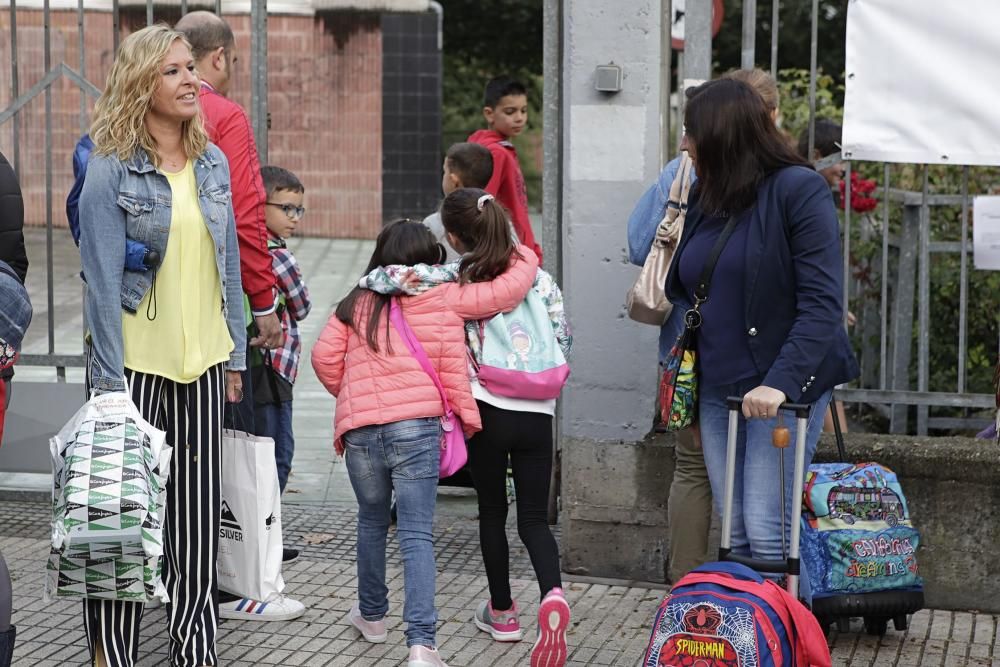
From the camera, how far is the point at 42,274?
37.9 ft

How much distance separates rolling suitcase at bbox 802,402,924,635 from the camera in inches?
180

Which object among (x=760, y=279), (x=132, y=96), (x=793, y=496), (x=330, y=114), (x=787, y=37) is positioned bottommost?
(x=793, y=496)

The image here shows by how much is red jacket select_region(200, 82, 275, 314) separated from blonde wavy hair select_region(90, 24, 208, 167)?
1.78 ft

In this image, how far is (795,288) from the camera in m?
3.94

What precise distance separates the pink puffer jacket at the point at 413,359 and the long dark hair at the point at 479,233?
0.14 ft

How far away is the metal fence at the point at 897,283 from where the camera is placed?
5.34m

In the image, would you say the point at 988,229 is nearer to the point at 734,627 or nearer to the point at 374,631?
the point at 734,627

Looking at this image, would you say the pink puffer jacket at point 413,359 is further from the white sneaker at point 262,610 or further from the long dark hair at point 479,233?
the white sneaker at point 262,610

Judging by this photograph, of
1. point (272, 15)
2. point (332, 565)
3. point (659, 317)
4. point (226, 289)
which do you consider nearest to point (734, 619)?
point (659, 317)

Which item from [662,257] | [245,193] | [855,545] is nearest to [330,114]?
[245,193]

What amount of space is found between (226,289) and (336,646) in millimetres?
1303

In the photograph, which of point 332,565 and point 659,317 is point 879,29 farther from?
point 332,565

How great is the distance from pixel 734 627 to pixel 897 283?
325cm

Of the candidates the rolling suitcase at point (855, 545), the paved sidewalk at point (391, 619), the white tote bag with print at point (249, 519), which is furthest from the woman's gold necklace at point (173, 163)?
the rolling suitcase at point (855, 545)
